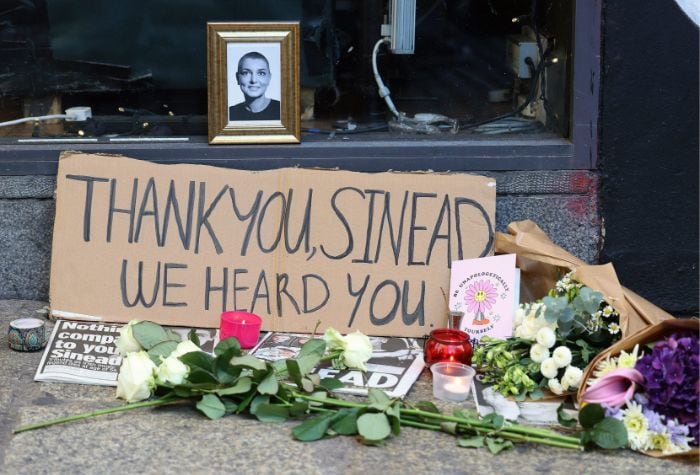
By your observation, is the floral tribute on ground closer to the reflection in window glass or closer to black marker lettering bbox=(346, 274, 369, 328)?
black marker lettering bbox=(346, 274, 369, 328)

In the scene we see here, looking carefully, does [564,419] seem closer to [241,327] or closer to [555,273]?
[555,273]

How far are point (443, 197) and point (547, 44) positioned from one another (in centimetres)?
78

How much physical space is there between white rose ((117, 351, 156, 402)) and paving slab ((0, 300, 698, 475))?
10cm

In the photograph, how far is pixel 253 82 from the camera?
3.83 meters

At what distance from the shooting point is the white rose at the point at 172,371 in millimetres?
2854

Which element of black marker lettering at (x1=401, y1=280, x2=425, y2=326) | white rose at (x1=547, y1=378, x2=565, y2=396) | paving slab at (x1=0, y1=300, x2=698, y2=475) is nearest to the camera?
paving slab at (x1=0, y1=300, x2=698, y2=475)

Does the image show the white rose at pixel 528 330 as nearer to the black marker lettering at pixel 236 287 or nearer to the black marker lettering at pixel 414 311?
the black marker lettering at pixel 414 311

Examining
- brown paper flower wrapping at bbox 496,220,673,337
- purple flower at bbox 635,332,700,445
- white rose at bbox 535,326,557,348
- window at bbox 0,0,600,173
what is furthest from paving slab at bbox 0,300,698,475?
window at bbox 0,0,600,173

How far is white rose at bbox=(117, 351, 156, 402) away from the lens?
2854 mm

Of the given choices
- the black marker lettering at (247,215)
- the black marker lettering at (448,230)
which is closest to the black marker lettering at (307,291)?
the black marker lettering at (247,215)

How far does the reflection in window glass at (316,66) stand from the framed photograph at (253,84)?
0.14 m

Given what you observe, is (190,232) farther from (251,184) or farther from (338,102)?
(338,102)

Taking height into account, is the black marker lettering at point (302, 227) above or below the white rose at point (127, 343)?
above

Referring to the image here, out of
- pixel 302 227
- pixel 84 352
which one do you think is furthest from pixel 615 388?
pixel 84 352
